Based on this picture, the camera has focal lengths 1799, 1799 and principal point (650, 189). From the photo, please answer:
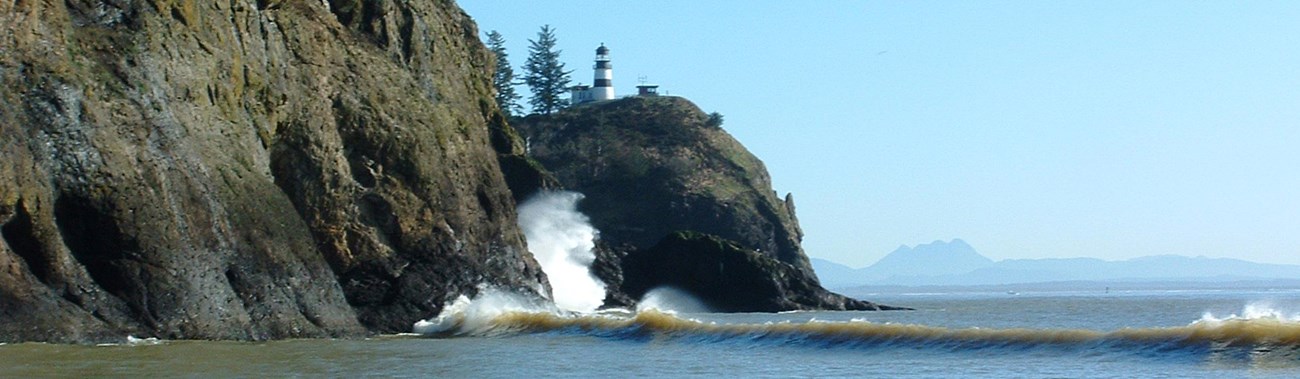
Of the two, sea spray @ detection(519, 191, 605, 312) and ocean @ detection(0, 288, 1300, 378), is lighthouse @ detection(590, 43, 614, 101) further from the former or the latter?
ocean @ detection(0, 288, 1300, 378)

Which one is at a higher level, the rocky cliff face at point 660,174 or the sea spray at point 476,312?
the rocky cliff face at point 660,174

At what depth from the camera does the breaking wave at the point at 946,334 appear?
28.4 m

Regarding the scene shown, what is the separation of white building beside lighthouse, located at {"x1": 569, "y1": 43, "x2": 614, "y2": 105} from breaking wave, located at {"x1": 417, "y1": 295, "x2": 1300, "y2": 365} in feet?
285

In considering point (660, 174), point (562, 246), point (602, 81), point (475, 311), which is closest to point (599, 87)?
point (602, 81)

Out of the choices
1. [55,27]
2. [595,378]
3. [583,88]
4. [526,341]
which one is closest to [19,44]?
[55,27]

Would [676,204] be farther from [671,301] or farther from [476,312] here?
[476,312]

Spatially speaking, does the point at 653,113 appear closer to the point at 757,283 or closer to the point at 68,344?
the point at 757,283

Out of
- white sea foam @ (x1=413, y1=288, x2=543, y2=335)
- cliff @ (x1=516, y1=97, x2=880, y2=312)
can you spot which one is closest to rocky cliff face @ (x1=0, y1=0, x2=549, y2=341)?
white sea foam @ (x1=413, y1=288, x2=543, y2=335)

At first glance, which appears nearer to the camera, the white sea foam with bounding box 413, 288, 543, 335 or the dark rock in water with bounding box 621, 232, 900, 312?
the white sea foam with bounding box 413, 288, 543, 335

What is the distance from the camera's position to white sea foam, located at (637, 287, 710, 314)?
73.1 m

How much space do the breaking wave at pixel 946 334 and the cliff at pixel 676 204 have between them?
29.5m

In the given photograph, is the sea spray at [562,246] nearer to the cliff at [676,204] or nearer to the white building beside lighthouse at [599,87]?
the cliff at [676,204]

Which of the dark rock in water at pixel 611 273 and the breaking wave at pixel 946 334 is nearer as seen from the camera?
the breaking wave at pixel 946 334

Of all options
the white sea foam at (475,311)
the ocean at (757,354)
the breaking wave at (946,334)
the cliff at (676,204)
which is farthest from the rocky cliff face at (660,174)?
the ocean at (757,354)
